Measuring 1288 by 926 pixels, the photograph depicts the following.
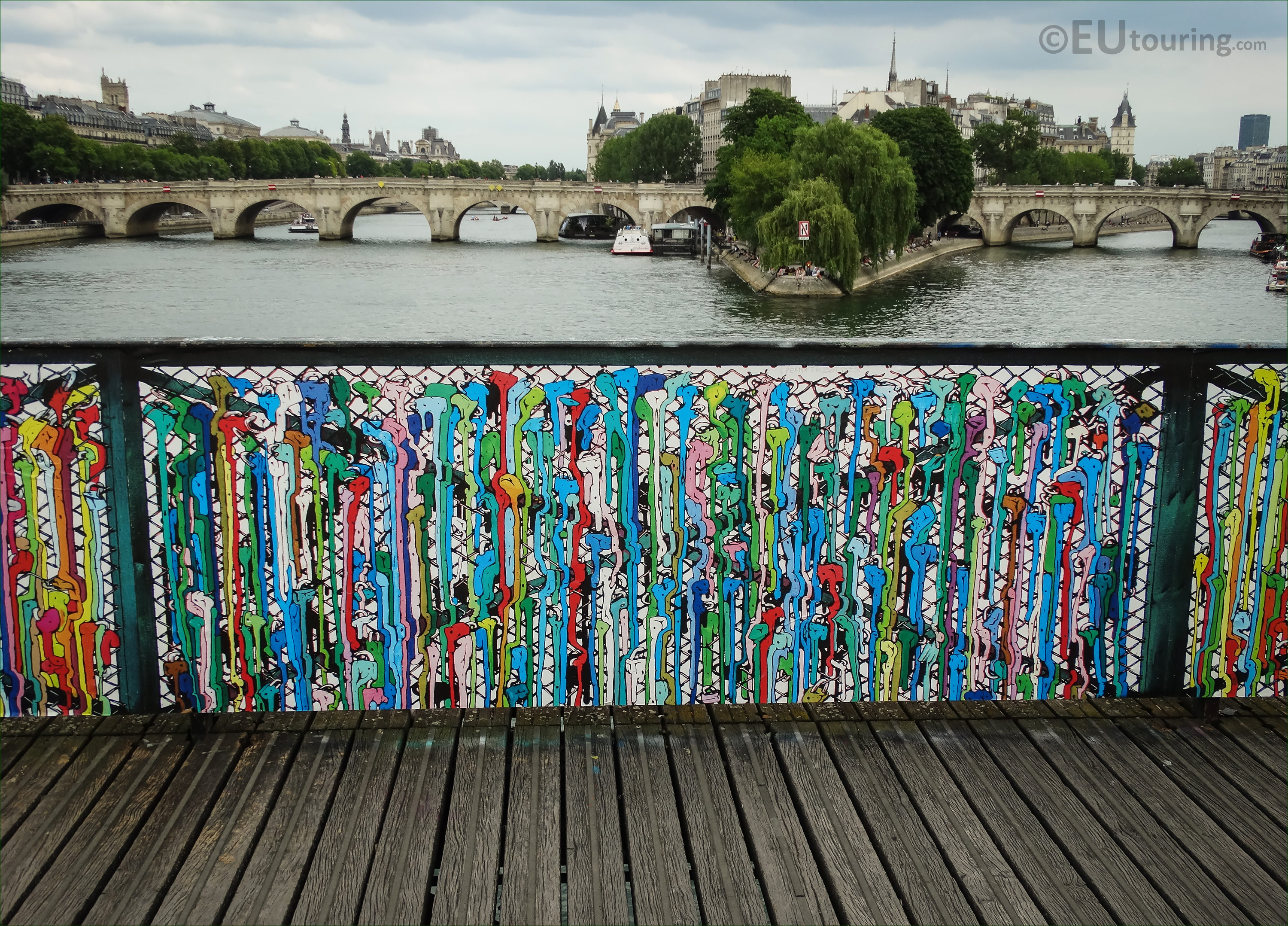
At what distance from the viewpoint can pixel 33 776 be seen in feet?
6.65

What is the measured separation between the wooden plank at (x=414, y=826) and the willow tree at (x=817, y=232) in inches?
1050

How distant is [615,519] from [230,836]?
2.57 ft

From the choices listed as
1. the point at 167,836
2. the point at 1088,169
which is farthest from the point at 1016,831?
the point at 1088,169

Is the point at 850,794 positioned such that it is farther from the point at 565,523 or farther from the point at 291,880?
the point at 291,880

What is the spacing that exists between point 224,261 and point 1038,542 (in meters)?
39.6

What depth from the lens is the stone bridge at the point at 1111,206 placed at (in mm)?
48750

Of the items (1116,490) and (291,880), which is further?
(1116,490)

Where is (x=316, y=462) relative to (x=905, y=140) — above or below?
below

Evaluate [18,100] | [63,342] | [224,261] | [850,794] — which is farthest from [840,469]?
[18,100]

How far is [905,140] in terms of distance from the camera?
4019cm

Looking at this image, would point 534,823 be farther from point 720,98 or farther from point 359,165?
point 359,165

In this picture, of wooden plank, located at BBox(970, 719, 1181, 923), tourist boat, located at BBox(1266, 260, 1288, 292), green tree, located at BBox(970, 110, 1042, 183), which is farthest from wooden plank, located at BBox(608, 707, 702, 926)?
green tree, located at BBox(970, 110, 1042, 183)

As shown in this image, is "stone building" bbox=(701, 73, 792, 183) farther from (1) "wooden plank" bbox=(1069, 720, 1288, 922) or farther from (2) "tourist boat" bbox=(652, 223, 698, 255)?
(1) "wooden plank" bbox=(1069, 720, 1288, 922)

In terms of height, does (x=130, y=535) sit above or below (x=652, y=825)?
above
